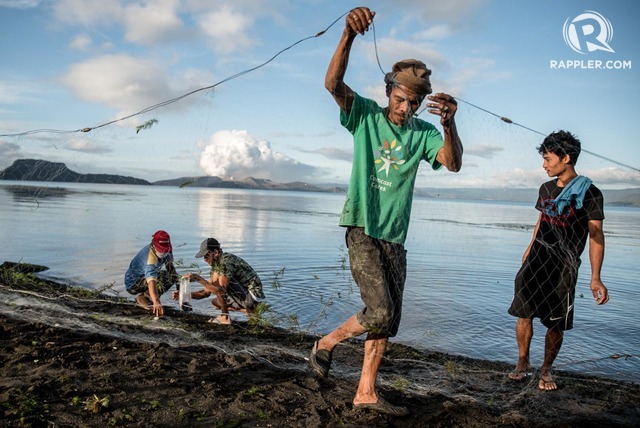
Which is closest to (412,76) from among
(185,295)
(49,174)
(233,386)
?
(233,386)

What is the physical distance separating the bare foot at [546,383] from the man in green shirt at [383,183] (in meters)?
1.86

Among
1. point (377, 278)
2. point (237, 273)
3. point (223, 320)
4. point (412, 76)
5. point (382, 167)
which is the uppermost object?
point (412, 76)

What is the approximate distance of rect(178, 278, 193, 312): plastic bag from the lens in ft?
24.2

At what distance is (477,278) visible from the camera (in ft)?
38.5

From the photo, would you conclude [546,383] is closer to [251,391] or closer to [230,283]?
[251,391]

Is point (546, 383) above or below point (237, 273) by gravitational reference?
below

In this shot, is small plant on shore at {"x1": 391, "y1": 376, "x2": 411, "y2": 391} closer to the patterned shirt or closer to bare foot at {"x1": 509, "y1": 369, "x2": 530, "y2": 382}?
bare foot at {"x1": 509, "y1": 369, "x2": 530, "y2": 382}

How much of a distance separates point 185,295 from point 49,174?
7.99ft

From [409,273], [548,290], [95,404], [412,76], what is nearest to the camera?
[95,404]

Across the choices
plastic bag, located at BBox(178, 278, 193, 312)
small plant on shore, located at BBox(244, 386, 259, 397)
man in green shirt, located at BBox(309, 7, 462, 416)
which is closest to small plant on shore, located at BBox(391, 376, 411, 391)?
man in green shirt, located at BBox(309, 7, 462, 416)

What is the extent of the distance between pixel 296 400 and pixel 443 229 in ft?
73.1

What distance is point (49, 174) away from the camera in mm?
6883

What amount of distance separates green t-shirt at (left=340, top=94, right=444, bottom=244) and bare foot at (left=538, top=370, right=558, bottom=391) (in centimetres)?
227

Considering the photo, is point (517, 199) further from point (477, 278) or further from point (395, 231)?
point (477, 278)
